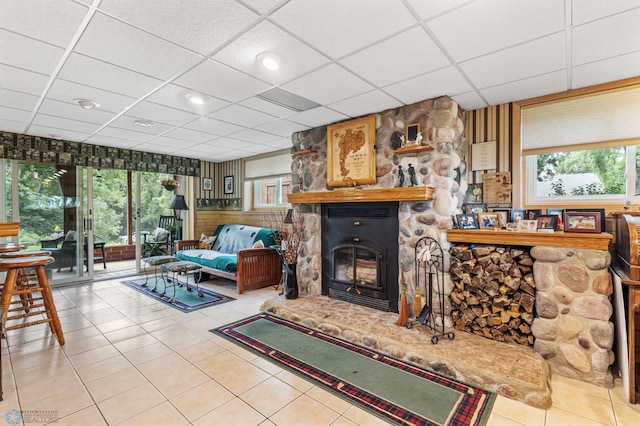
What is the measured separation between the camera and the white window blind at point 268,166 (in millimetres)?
5664

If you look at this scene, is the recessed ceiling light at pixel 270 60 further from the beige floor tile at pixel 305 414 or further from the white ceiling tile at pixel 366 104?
the beige floor tile at pixel 305 414

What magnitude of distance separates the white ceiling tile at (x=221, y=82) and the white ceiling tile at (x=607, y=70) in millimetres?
2694

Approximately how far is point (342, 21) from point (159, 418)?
2.71 m

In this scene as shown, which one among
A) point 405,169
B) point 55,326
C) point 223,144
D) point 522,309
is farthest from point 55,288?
point 522,309

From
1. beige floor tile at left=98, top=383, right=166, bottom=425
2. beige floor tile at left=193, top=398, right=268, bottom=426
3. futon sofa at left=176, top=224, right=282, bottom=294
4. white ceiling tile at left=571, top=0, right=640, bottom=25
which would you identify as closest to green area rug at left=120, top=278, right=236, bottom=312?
futon sofa at left=176, top=224, right=282, bottom=294

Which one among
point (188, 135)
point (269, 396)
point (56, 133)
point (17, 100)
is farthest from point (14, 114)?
point (269, 396)

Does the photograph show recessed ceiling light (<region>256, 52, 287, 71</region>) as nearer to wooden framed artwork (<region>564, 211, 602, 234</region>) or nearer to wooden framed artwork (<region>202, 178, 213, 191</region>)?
wooden framed artwork (<region>564, 211, 602, 234</region>)

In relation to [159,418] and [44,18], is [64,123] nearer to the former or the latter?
[44,18]

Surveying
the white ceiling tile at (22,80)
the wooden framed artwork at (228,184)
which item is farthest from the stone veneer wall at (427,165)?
the wooden framed artwork at (228,184)

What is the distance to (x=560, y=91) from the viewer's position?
2.90 m

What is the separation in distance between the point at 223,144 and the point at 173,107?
1.82 metres

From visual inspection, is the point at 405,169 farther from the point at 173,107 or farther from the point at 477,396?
the point at 173,107

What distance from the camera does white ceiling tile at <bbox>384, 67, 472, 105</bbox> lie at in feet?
8.58

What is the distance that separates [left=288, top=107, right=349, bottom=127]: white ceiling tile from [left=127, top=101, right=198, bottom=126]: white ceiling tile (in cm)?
A: 129
